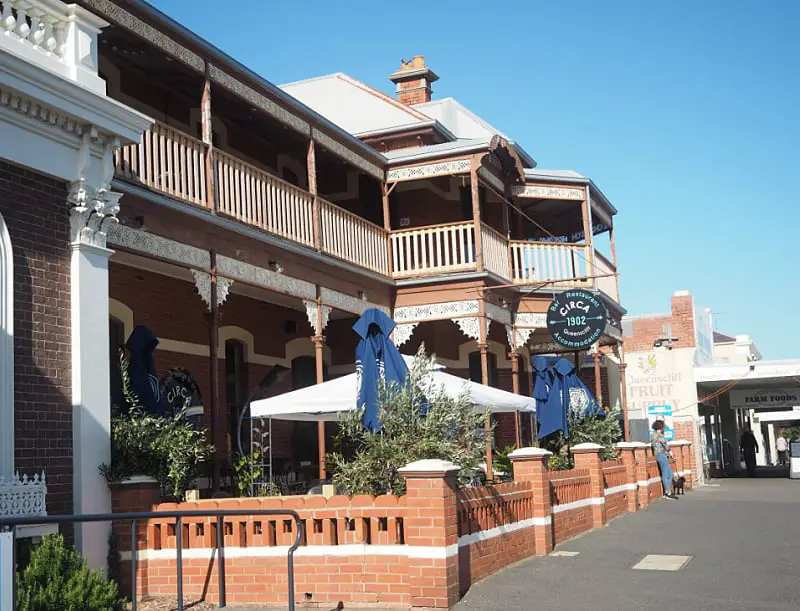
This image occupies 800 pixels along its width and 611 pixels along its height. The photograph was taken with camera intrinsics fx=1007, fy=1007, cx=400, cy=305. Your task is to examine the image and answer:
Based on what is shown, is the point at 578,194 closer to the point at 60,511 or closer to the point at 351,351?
the point at 351,351

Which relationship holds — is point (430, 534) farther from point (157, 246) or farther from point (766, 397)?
point (766, 397)

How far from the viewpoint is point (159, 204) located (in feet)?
43.4

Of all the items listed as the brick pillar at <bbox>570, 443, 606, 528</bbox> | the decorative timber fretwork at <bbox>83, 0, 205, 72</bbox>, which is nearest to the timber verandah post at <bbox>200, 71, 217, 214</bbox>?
the decorative timber fretwork at <bbox>83, 0, 205, 72</bbox>

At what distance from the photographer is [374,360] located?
38.0 feet

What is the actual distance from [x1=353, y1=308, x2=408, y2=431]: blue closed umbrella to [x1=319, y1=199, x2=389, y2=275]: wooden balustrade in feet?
18.9

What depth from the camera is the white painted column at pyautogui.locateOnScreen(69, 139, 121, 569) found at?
390 inches

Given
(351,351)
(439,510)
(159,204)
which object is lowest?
(439,510)

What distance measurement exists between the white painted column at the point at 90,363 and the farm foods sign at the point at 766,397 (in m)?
28.7

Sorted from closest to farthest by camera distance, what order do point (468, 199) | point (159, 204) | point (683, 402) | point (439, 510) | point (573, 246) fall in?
point (439, 510) → point (159, 204) → point (573, 246) → point (468, 199) → point (683, 402)

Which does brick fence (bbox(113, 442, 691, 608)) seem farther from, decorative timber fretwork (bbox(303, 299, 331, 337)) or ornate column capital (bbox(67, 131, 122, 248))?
decorative timber fretwork (bbox(303, 299, 331, 337))

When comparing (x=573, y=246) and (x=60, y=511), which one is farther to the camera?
(x=573, y=246)

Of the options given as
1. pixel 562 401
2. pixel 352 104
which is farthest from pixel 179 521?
pixel 352 104

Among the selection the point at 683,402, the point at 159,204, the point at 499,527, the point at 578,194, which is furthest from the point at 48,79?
the point at 683,402

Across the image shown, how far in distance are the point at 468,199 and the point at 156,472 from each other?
15.8 m
